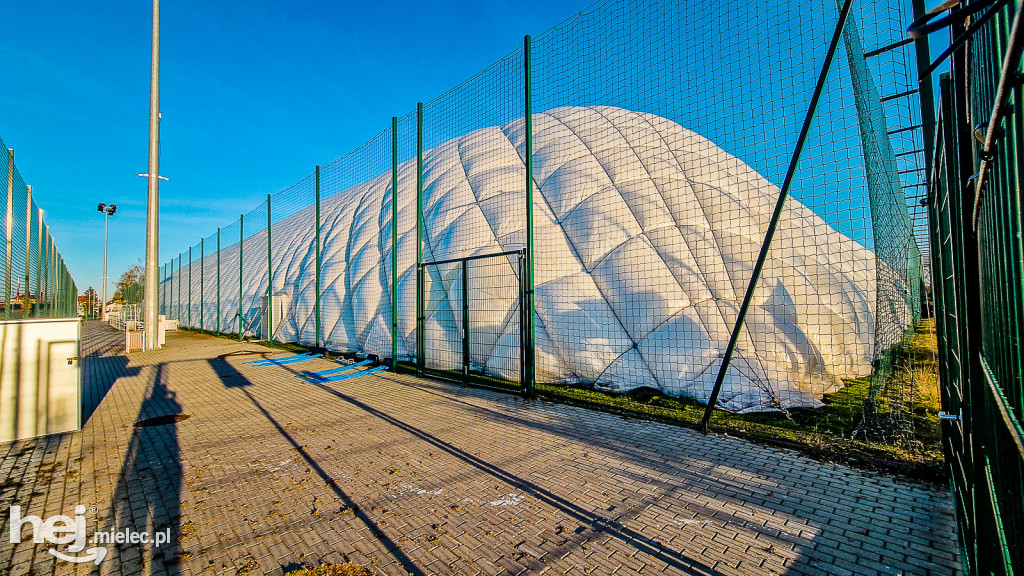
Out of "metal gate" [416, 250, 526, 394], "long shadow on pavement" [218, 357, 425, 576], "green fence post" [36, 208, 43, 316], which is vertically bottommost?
"long shadow on pavement" [218, 357, 425, 576]

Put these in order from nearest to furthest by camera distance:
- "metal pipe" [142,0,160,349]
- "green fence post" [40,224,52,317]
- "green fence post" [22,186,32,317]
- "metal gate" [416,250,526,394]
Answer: "green fence post" [22,186,32,317], "metal gate" [416,250,526,394], "green fence post" [40,224,52,317], "metal pipe" [142,0,160,349]

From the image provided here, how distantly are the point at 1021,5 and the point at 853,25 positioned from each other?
509cm

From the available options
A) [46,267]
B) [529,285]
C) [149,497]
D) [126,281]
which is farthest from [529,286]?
A: [126,281]

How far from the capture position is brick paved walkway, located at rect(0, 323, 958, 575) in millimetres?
2578

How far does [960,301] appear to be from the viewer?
2.43 meters

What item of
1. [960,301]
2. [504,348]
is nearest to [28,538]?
[960,301]

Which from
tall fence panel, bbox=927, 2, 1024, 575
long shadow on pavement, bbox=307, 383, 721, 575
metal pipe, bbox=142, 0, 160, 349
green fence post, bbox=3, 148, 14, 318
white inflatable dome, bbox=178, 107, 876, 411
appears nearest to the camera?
tall fence panel, bbox=927, 2, 1024, 575

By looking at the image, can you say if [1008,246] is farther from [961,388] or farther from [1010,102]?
[961,388]

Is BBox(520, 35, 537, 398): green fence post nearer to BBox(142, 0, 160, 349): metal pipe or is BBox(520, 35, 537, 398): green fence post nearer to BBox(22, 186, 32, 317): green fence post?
BBox(22, 186, 32, 317): green fence post

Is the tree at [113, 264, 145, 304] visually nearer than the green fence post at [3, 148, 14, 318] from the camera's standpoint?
No

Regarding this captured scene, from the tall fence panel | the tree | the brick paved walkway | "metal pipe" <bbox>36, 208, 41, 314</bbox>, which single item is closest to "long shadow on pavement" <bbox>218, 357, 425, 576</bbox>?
the brick paved walkway

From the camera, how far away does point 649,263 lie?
7.65 metres

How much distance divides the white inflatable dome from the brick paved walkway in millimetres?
2051
